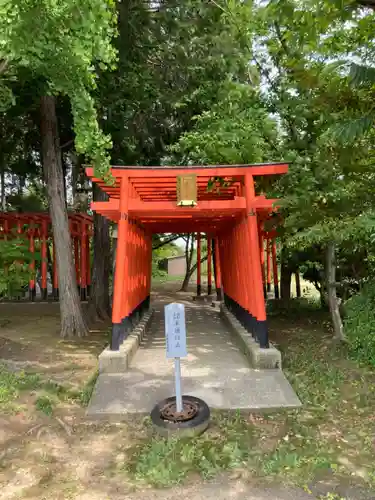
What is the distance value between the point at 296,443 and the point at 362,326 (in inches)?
111

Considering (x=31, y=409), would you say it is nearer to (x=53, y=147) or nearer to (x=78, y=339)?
(x=78, y=339)

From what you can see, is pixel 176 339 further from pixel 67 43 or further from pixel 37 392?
pixel 67 43

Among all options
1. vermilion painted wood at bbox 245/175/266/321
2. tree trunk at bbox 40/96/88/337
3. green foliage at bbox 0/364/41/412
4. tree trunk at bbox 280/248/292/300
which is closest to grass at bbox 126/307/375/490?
vermilion painted wood at bbox 245/175/266/321

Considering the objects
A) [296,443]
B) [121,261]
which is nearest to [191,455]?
[296,443]

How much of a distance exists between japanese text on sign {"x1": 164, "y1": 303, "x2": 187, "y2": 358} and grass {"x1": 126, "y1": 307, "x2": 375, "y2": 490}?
86 centimetres

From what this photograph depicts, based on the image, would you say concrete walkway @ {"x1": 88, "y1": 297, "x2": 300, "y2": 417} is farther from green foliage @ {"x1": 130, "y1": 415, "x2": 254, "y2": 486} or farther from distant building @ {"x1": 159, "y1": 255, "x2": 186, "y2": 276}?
distant building @ {"x1": 159, "y1": 255, "x2": 186, "y2": 276}

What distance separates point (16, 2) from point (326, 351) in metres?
6.50

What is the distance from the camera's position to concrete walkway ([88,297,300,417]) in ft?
15.1

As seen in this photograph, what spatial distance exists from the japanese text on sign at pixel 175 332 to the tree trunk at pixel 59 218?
17.1ft

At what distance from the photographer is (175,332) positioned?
411 centimetres

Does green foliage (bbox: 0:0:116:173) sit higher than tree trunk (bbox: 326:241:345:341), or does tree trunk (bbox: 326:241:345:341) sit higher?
green foliage (bbox: 0:0:116:173)

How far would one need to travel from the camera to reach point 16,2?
3604 millimetres

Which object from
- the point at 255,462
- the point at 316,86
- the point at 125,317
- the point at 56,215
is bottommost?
the point at 255,462

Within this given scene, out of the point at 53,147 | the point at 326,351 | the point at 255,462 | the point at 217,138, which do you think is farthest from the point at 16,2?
the point at 326,351
